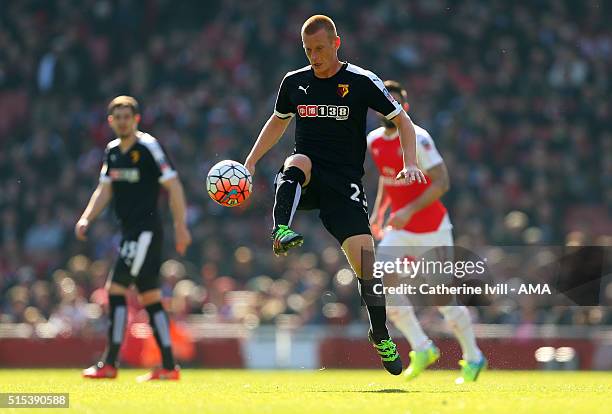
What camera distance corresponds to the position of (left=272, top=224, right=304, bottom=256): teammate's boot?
330 inches

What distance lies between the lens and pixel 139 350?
16.8 metres

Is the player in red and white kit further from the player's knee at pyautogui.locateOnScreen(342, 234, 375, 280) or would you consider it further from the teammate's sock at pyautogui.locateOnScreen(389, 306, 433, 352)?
the player's knee at pyautogui.locateOnScreen(342, 234, 375, 280)

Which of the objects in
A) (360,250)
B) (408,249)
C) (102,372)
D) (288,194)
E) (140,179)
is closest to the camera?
(288,194)

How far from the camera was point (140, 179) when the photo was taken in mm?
11961

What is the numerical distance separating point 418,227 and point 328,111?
2.75 meters

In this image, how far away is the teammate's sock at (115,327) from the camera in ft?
38.3

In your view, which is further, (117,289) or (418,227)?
(117,289)

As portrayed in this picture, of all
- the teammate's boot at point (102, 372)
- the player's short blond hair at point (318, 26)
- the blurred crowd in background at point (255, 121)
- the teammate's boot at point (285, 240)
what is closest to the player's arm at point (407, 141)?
the player's short blond hair at point (318, 26)

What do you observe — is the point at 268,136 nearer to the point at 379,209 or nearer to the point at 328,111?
the point at 328,111

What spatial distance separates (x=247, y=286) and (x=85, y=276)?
2427mm

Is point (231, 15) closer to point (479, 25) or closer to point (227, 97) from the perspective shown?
point (227, 97)

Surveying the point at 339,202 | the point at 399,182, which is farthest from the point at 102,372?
the point at 339,202

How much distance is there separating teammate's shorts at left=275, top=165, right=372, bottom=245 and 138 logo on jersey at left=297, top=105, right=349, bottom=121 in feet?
1.19

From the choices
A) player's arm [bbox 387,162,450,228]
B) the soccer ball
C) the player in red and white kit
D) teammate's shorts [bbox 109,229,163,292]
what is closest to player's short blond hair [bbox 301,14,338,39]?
the soccer ball
